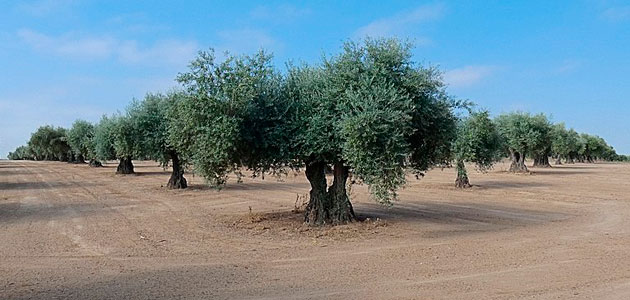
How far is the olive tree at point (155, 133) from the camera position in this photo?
105 feet

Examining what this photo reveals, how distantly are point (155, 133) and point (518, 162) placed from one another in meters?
42.5

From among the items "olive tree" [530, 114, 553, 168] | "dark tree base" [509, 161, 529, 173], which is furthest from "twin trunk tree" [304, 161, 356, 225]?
"dark tree base" [509, 161, 529, 173]

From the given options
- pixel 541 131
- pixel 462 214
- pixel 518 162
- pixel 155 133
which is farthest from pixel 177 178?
pixel 518 162

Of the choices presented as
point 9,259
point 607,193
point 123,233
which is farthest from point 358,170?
point 607,193

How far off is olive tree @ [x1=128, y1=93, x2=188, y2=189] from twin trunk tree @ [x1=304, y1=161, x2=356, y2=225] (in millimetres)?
16409

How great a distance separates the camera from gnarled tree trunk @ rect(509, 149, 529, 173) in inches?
2286

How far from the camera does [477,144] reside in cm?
3581

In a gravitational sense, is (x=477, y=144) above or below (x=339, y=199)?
above

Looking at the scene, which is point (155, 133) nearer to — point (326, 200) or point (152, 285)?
point (326, 200)

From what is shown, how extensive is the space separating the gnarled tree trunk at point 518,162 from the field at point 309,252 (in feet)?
114

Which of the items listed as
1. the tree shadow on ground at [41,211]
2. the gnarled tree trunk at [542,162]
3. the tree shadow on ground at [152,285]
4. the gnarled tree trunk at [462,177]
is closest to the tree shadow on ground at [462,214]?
the tree shadow on ground at [152,285]

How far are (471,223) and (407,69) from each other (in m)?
6.32

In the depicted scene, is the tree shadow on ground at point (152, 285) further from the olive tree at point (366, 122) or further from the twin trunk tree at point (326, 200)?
the twin trunk tree at point (326, 200)

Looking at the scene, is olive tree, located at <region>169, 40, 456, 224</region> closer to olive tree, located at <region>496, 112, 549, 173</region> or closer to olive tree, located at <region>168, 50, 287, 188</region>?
olive tree, located at <region>168, 50, 287, 188</region>
